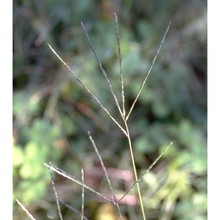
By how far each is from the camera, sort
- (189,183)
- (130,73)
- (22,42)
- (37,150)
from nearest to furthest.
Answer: (37,150) < (189,183) < (130,73) < (22,42)

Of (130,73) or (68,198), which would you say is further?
(130,73)

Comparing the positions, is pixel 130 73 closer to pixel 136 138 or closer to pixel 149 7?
pixel 136 138

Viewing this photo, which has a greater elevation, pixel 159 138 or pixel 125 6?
pixel 125 6

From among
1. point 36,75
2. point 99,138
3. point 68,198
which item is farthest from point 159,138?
point 36,75

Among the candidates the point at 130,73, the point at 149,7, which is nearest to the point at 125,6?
the point at 149,7
